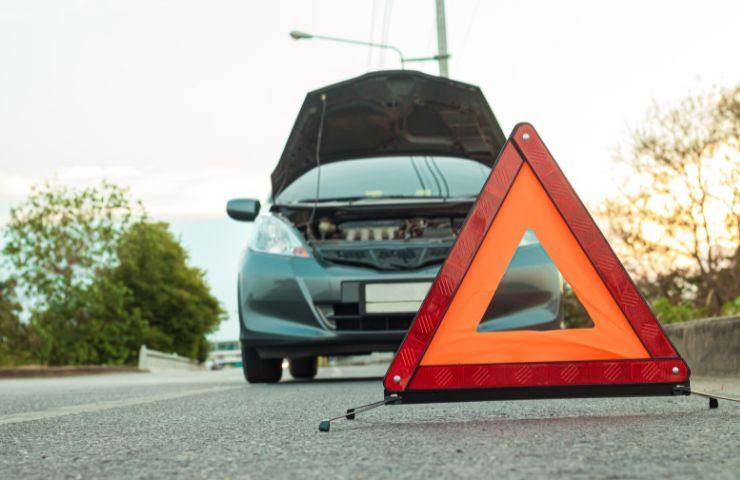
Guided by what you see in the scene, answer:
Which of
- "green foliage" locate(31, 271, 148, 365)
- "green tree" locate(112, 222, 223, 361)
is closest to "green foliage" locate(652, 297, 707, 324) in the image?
"green foliage" locate(31, 271, 148, 365)

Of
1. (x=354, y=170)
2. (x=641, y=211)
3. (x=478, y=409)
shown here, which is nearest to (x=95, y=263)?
(x=641, y=211)

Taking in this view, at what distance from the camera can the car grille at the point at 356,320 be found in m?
6.54

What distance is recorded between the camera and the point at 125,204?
3888 centimetres

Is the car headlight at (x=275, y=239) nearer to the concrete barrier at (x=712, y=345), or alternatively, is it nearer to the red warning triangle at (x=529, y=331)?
the concrete barrier at (x=712, y=345)

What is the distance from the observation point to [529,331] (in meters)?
3.48

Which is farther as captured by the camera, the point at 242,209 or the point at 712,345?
the point at 242,209

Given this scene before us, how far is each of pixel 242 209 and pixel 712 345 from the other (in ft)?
11.4

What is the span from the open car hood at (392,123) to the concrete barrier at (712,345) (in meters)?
2.07

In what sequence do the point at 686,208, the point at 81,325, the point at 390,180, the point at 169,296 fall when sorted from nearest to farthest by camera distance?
1. the point at 390,180
2. the point at 686,208
3. the point at 81,325
4. the point at 169,296

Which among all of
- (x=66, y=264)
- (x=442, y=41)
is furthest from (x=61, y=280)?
(x=442, y=41)

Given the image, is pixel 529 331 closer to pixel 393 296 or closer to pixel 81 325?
pixel 393 296

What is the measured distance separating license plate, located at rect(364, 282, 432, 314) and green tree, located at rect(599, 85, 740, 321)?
11.1 m

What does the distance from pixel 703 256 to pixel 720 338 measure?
11126 mm

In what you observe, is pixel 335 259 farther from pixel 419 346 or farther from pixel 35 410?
pixel 419 346
